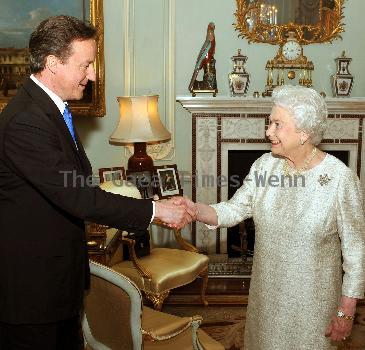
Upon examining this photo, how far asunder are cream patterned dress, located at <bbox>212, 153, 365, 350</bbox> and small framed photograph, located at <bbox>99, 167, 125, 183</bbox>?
9.08 ft

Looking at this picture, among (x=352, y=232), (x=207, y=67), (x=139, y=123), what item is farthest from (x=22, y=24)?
(x=352, y=232)

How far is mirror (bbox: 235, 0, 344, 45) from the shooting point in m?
4.92

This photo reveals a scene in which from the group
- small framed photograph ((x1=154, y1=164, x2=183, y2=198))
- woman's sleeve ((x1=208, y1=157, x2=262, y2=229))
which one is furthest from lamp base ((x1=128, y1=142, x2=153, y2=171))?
woman's sleeve ((x1=208, y1=157, x2=262, y2=229))

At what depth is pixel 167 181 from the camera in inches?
195

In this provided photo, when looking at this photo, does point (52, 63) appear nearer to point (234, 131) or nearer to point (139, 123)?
point (139, 123)

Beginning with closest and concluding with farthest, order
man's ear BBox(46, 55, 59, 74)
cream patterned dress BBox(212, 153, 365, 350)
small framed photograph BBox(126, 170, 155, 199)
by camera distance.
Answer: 1. man's ear BBox(46, 55, 59, 74)
2. cream patterned dress BBox(212, 153, 365, 350)
3. small framed photograph BBox(126, 170, 155, 199)

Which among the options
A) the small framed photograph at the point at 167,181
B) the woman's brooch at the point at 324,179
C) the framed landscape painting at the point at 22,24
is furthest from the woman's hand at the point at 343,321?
the framed landscape painting at the point at 22,24

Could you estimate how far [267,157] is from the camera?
2.35m

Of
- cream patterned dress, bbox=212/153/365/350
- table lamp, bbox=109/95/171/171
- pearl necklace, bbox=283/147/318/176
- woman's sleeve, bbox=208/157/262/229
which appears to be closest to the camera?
cream patterned dress, bbox=212/153/365/350

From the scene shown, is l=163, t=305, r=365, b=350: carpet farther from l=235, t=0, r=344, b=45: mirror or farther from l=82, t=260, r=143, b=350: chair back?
l=235, t=0, r=344, b=45: mirror

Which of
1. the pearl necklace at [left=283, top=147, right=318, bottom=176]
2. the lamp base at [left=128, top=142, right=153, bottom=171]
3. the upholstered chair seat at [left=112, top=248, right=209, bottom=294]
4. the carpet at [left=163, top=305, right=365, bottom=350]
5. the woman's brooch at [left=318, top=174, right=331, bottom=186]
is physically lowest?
the carpet at [left=163, top=305, right=365, bottom=350]

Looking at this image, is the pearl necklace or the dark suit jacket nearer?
the dark suit jacket

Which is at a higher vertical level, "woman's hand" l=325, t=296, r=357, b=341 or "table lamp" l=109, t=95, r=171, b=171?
"table lamp" l=109, t=95, r=171, b=171

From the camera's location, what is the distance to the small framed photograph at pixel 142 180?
4578 mm
